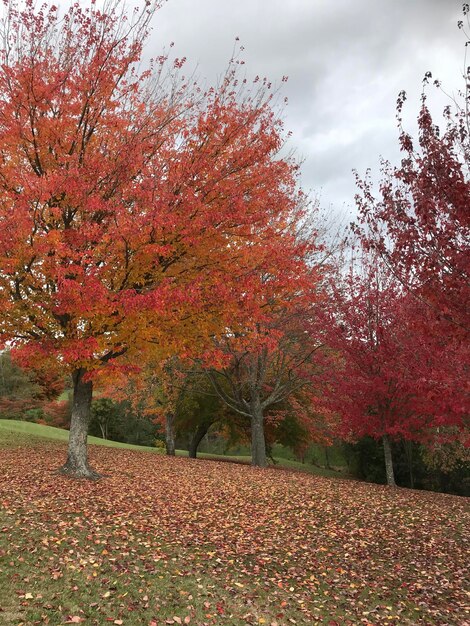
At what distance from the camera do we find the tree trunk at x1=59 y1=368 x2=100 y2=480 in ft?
41.4

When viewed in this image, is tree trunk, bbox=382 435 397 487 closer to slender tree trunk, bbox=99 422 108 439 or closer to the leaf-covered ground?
the leaf-covered ground

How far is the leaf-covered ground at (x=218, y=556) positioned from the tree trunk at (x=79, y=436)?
535 mm

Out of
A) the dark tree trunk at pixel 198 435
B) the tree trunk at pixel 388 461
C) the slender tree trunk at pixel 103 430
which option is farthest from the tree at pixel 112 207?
the slender tree trunk at pixel 103 430

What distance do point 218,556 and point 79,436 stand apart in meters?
6.67

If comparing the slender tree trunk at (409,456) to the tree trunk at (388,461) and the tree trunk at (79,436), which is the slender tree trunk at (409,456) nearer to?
the tree trunk at (388,461)

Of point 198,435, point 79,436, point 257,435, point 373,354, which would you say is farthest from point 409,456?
point 79,436

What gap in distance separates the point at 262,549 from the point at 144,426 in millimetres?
47527

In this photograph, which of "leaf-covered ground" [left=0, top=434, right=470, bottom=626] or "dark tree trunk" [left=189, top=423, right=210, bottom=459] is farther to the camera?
"dark tree trunk" [left=189, top=423, right=210, bottom=459]

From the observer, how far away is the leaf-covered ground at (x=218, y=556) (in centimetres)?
588

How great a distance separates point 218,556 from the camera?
7.65 m

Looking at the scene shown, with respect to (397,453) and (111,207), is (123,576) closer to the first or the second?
(111,207)

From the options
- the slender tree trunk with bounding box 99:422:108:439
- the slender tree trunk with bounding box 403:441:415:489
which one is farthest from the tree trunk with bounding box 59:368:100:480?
the slender tree trunk with bounding box 99:422:108:439

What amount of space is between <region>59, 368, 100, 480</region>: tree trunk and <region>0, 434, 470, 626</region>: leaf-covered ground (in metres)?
0.54

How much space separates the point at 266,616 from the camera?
5.95 m
